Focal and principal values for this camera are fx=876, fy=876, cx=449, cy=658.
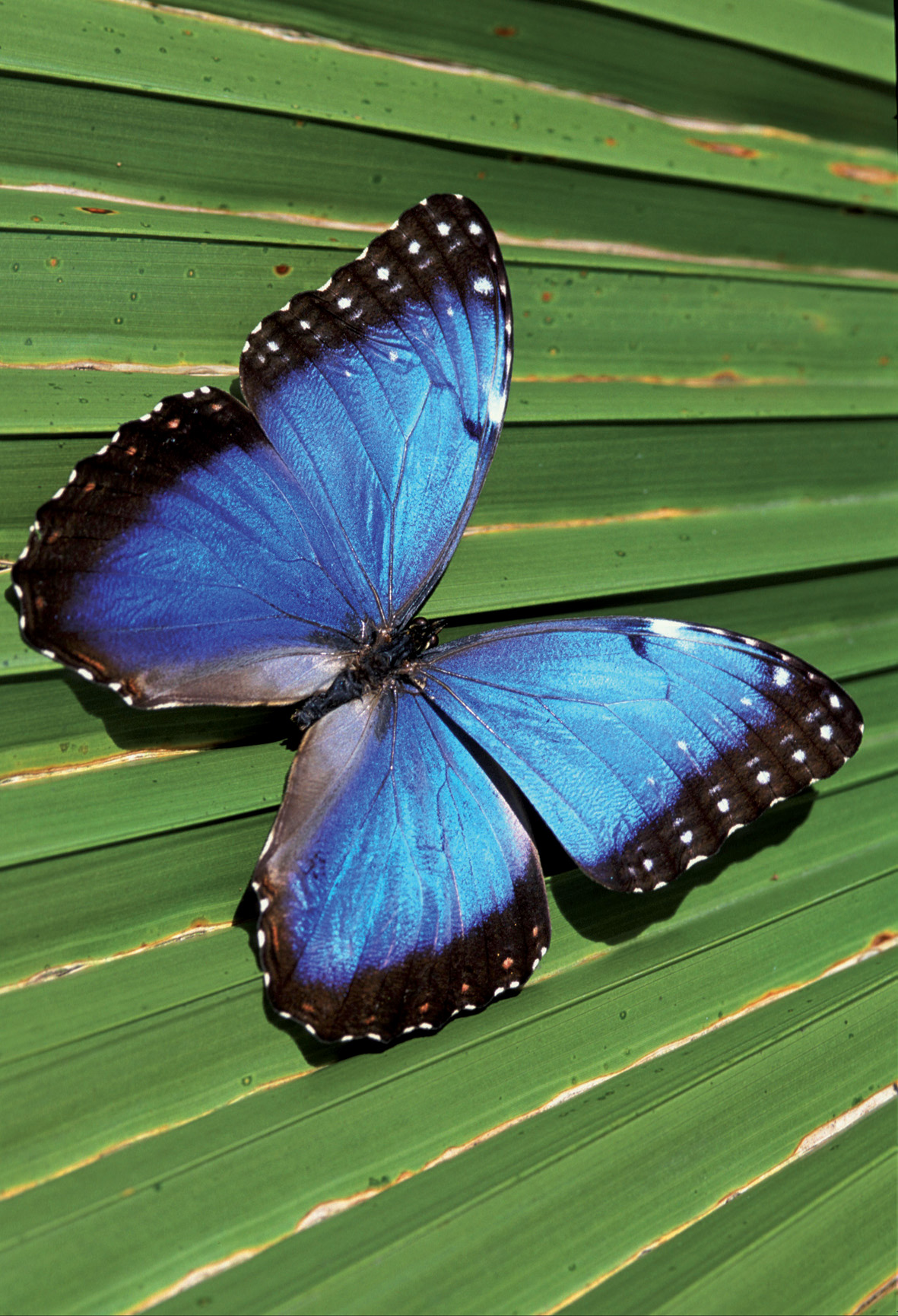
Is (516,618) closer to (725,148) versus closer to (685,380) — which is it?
(685,380)

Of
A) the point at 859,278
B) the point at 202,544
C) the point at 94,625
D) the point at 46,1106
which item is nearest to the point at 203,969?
the point at 46,1106

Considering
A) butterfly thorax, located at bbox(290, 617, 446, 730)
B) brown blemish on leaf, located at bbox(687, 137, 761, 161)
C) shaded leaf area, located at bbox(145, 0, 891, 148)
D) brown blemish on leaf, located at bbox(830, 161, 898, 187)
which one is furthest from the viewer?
brown blemish on leaf, located at bbox(830, 161, 898, 187)

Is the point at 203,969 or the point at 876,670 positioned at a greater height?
the point at 876,670

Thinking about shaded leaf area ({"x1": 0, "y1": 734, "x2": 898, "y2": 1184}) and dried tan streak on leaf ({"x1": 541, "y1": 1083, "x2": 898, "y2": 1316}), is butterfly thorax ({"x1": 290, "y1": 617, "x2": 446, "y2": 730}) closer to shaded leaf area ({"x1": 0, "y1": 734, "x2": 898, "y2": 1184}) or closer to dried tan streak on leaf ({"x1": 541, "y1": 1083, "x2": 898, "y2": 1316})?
shaded leaf area ({"x1": 0, "y1": 734, "x2": 898, "y2": 1184})

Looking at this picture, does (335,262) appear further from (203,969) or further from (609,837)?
(203,969)

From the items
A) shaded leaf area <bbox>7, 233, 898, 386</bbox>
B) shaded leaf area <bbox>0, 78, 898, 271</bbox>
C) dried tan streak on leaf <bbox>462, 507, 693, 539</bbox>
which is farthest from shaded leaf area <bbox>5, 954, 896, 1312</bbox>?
shaded leaf area <bbox>0, 78, 898, 271</bbox>

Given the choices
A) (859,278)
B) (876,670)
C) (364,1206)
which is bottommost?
(364,1206)
